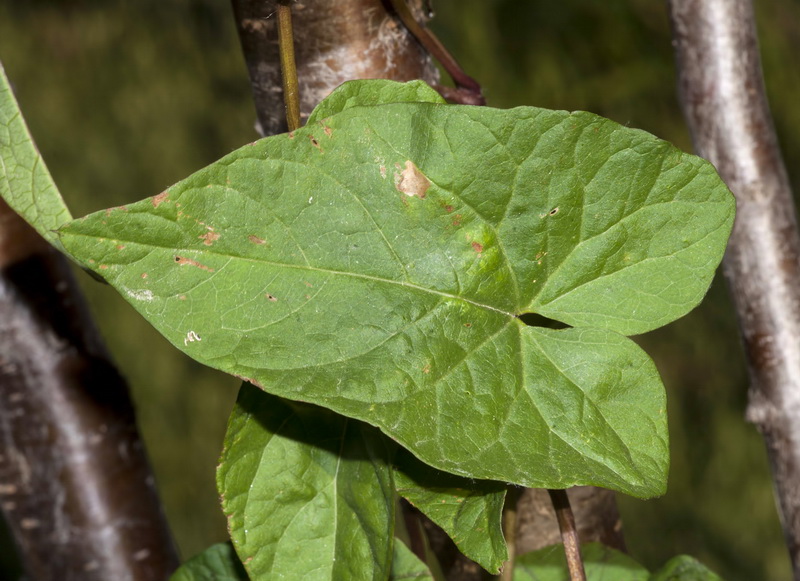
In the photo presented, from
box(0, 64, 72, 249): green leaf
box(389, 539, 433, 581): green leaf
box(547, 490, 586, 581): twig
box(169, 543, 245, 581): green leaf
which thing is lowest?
box(389, 539, 433, 581): green leaf

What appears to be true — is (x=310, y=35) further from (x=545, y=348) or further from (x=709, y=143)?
(x=709, y=143)

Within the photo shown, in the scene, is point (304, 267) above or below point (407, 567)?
above

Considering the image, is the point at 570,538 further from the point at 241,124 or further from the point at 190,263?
the point at 241,124

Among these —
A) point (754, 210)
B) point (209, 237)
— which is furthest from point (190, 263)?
point (754, 210)

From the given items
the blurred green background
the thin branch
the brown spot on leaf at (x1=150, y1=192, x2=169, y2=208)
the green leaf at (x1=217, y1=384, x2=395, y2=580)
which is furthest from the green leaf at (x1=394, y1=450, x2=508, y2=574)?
the blurred green background

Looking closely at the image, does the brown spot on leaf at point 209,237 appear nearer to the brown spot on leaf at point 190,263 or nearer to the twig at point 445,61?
the brown spot on leaf at point 190,263

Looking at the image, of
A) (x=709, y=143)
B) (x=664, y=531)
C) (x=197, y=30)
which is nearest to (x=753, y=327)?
(x=709, y=143)

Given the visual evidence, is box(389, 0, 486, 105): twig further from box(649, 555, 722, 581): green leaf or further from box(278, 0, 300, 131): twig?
box(649, 555, 722, 581): green leaf
